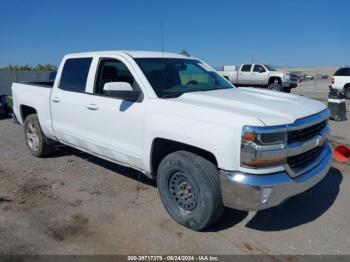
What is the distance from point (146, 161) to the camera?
417 cm

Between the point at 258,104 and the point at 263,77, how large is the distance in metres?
21.0

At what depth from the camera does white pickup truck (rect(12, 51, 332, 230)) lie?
128 inches

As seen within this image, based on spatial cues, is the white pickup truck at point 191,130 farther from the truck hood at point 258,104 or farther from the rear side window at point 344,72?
the rear side window at point 344,72

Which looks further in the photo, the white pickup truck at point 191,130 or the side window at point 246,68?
the side window at point 246,68

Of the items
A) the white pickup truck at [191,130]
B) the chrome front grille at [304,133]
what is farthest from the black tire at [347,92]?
the chrome front grille at [304,133]

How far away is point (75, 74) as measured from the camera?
5.41 metres

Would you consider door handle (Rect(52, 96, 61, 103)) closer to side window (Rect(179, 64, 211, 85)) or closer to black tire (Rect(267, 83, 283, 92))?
side window (Rect(179, 64, 211, 85))

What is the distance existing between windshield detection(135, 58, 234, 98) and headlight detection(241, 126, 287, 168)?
132 centimetres

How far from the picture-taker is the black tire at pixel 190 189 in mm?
3502

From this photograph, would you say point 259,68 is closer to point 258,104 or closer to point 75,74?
point 75,74

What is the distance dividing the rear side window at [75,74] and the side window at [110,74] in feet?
0.88

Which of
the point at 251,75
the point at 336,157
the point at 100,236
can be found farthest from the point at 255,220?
the point at 251,75

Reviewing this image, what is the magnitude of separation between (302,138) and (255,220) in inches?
45.4

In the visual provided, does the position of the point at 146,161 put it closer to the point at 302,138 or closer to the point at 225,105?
the point at 225,105
